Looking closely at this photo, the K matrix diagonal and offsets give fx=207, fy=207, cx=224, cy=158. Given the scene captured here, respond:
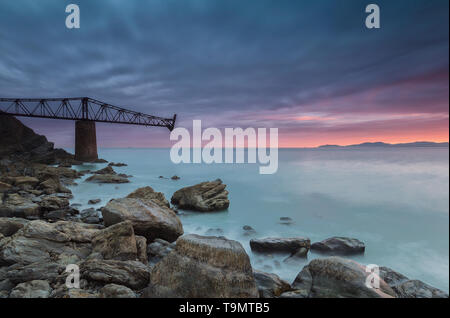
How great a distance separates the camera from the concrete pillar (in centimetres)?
3231

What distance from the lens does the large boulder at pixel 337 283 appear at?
128 inches

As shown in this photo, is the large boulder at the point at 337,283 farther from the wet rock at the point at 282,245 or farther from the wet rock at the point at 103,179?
the wet rock at the point at 103,179

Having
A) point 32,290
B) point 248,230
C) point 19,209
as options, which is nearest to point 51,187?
point 19,209

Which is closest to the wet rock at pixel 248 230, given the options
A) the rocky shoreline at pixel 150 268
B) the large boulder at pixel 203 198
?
the large boulder at pixel 203 198

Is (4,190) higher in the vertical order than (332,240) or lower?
higher

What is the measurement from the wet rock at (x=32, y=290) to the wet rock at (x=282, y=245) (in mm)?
5726

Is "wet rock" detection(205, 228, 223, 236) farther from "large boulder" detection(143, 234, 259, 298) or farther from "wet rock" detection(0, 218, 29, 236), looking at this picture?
"wet rock" detection(0, 218, 29, 236)

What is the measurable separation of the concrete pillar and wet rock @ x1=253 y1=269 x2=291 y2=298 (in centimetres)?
3656

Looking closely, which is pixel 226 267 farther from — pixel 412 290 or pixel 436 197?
pixel 436 197

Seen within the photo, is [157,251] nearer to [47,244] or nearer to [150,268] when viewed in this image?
[150,268]

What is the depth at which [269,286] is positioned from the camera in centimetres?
387

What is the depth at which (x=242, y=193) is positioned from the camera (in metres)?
19.1
